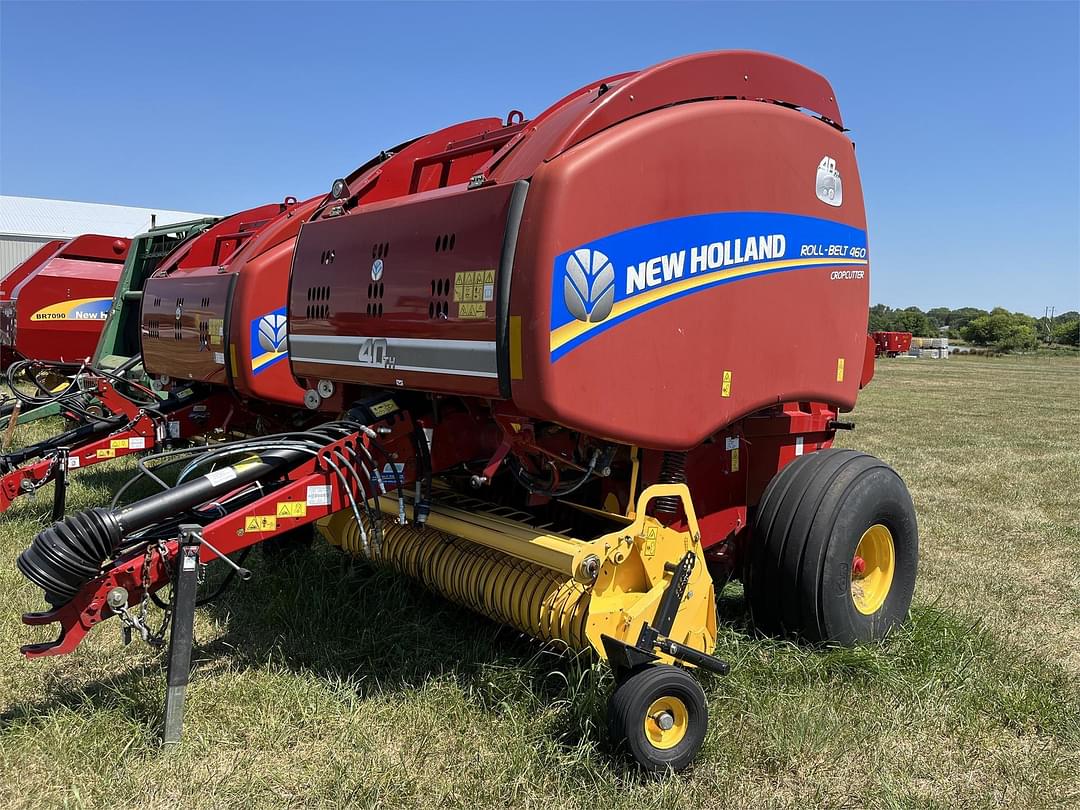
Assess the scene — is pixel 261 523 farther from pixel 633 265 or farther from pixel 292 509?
pixel 633 265

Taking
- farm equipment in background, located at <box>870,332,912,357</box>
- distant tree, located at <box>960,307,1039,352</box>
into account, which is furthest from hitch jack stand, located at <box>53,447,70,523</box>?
distant tree, located at <box>960,307,1039,352</box>

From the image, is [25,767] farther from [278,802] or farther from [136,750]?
[278,802]

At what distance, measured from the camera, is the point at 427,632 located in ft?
14.3

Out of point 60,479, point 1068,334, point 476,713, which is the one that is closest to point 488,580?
point 476,713

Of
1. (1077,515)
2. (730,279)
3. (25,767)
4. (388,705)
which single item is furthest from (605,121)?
(1077,515)

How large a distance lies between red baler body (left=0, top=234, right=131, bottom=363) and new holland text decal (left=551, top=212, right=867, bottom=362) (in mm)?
9979

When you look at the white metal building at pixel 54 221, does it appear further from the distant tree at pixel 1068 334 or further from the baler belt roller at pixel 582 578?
the distant tree at pixel 1068 334

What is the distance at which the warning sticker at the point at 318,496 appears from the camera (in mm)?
3566

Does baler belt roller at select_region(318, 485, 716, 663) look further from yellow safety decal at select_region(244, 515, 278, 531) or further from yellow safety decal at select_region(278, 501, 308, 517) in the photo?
yellow safety decal at select_region(244, 515, 278, 531)

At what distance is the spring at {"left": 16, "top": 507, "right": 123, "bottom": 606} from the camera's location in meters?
3.00

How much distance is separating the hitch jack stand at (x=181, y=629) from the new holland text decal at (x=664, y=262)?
1.42 meters

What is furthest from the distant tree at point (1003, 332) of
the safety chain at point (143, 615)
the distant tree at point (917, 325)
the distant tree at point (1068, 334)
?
the safety chain at point (143, 615)

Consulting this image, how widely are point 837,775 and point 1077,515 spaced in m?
5.51

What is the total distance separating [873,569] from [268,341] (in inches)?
138
